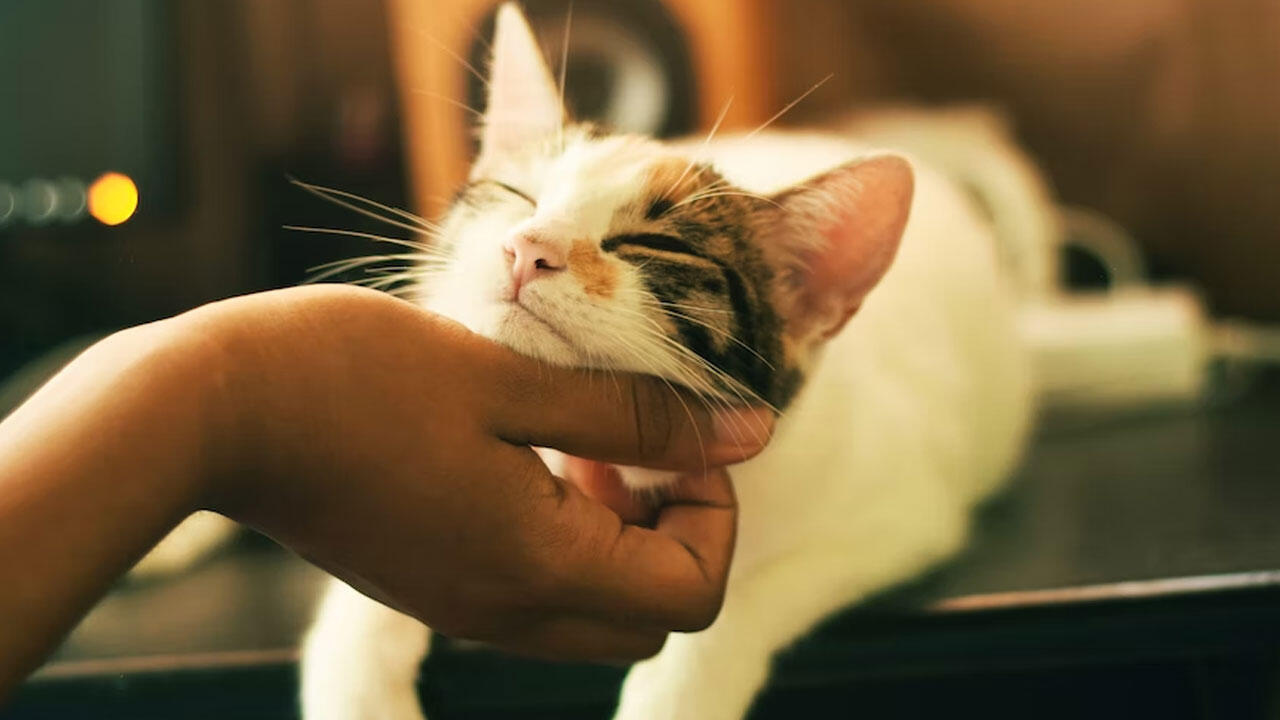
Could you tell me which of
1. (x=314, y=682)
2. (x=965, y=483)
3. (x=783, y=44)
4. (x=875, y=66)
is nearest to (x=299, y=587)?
(x=314, y=682)

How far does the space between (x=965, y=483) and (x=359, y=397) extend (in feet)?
2.55

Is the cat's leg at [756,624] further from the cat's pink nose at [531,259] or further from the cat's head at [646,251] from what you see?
the cat's pink nose at [531,259]

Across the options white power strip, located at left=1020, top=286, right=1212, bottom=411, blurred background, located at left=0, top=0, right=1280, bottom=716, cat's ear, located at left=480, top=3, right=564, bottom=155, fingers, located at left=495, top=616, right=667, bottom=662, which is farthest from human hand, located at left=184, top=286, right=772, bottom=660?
white power strip, located at left=1020, top=286, right=1212, bottom=411

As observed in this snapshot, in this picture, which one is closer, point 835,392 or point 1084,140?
point 835,392

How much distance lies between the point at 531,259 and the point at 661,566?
188 mm

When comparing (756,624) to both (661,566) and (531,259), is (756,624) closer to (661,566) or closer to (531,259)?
(661,566)

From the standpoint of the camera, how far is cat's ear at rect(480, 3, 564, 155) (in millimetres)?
754

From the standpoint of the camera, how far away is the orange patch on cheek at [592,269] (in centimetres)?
59

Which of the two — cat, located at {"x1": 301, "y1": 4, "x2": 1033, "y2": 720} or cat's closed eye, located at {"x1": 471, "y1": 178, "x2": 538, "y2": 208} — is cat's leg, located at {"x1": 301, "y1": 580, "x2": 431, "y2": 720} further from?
cat's closed eye, located at {"x1": 471, "y1": 178, "x2": 538, "y2": 208}

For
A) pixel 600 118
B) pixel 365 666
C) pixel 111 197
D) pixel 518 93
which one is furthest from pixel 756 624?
pixel 111 197

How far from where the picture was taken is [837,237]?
2.29 ft

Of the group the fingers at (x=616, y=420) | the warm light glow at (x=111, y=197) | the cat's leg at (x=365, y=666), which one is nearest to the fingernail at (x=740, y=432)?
the fingers at (x=616, y=420)

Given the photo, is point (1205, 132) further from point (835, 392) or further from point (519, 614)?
point (519, 614)

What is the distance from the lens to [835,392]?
86 cm
